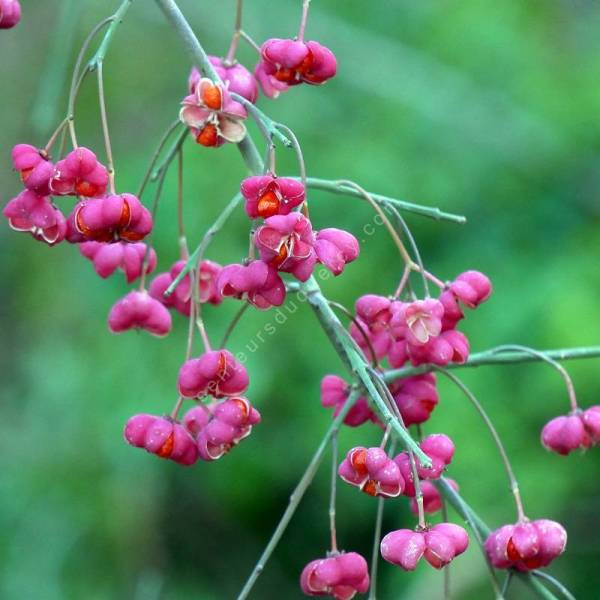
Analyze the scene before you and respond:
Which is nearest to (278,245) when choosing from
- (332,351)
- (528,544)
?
(528,544)

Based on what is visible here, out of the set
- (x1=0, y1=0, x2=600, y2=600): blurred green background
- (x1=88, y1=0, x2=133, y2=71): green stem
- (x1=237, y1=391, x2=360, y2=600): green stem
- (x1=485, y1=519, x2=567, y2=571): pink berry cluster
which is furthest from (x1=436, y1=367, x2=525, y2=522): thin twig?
(x1=0, y1=0, x2=600, y2=600): blurred green background

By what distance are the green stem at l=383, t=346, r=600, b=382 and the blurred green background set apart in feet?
4.24

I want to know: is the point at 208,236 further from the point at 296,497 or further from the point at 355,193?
the point at 296,497

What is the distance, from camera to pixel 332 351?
122 inches

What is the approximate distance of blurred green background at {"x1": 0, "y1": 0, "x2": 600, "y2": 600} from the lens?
2.84 meters

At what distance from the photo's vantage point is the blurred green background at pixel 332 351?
9.32 ft

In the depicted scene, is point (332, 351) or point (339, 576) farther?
point (332, 351)

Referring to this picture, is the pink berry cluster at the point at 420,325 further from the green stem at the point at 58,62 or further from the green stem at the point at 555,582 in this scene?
the green stem at the point at 58,62

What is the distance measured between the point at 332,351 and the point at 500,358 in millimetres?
1782

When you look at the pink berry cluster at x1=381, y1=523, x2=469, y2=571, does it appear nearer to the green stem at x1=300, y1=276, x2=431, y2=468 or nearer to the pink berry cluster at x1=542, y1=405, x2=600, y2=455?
the green stem at x1=300, y1=276, x2=431, y2=468

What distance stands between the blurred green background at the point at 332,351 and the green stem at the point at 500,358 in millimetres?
1293

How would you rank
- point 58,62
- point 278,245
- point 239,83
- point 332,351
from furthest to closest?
point 332,351 → point 58,62 → point 239,83 → point 278,245

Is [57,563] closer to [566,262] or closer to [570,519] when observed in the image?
[570,519]

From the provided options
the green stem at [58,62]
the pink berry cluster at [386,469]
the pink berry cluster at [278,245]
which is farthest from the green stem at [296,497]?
the green stem at [58,62]
